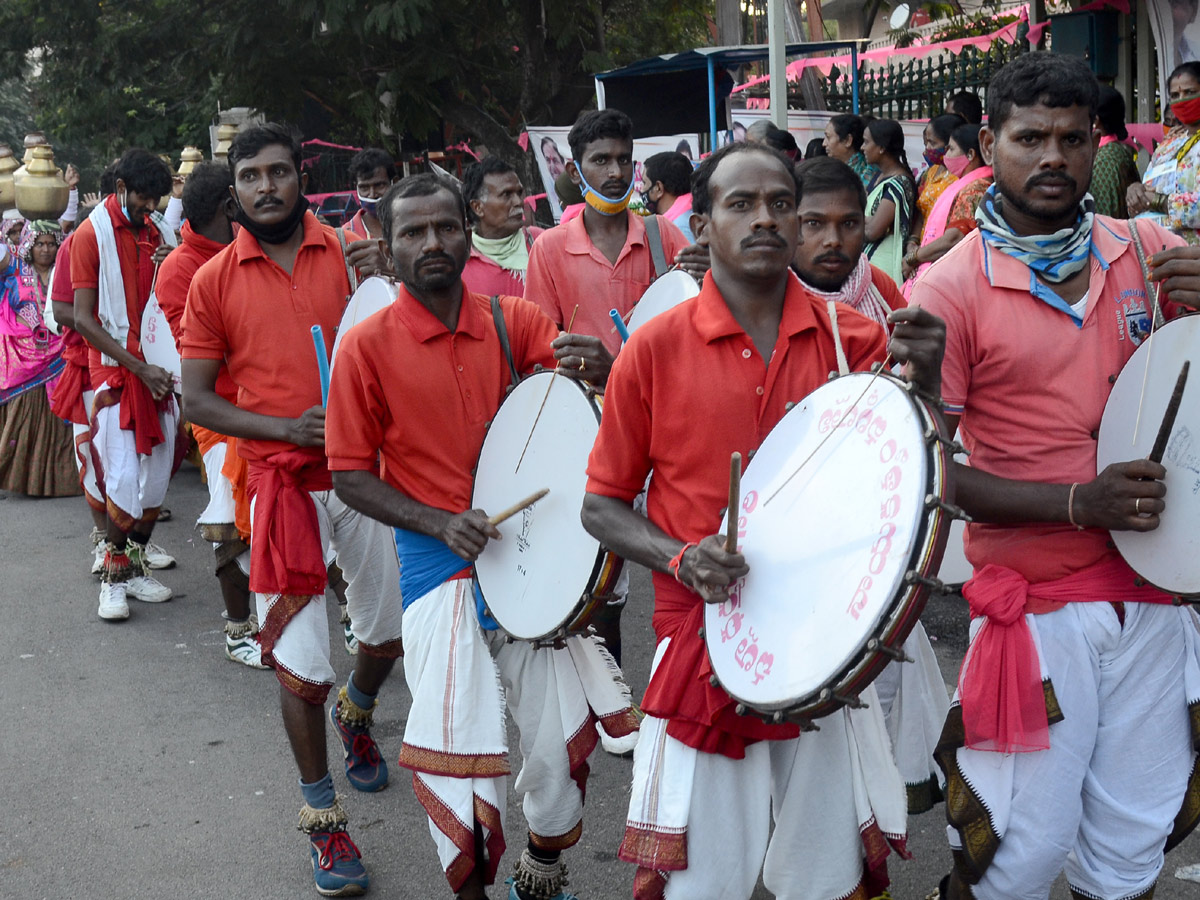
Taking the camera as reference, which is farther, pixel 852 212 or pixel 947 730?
pixel 852 212

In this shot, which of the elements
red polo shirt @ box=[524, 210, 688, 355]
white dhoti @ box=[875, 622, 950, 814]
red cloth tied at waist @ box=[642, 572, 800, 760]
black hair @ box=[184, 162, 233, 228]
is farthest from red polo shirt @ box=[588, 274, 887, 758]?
black hair @ box=[184, 162, 233, 228]

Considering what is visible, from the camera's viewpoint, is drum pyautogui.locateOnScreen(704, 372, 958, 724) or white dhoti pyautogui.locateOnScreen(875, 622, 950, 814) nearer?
drum pyautogui.locateOnScreen(704, 372, 958, 724)

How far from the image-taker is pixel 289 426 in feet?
14.6

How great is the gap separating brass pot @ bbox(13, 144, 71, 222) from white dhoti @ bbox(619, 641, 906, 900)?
9474 millimetres

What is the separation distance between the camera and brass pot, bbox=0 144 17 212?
11.8 m

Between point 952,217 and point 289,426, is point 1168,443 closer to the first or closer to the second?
point 289,426

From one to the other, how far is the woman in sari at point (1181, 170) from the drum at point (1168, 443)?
3.43 meters

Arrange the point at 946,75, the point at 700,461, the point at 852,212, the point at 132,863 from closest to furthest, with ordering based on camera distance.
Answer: the point at 700,461 → the point at 852,212 → the point at 132,863 → the point at 946,75

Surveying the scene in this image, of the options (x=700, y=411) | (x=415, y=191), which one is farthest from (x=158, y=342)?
(x=700, y=411)

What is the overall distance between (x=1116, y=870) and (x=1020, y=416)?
1010 mm

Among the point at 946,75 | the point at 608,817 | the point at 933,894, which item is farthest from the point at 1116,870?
the point at 946,75

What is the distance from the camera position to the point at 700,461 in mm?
2895

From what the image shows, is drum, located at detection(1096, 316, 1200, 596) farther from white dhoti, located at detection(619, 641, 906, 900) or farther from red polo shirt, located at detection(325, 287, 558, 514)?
red polo shirt, located at detection(325, 287, 558, 514)

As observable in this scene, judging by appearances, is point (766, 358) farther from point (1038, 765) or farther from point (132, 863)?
point (132, 863)
